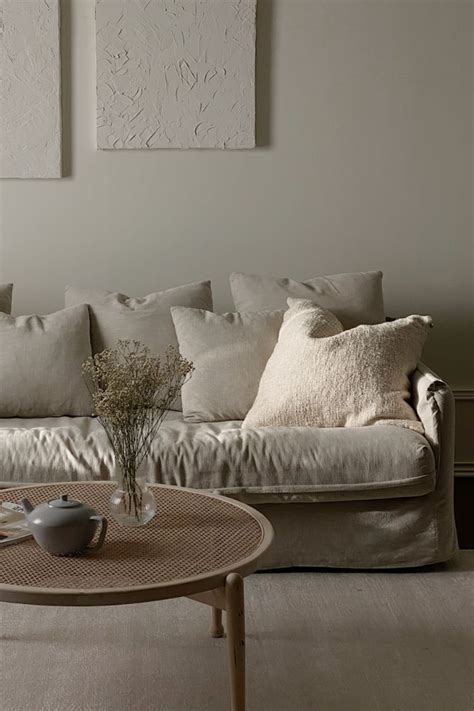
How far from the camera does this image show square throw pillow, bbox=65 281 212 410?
3744mm

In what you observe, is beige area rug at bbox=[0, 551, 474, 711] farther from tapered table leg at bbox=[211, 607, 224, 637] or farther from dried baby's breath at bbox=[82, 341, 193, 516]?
dried baby's breath at bbox=[82, 341, 193, 516]

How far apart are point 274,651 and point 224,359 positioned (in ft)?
4.40

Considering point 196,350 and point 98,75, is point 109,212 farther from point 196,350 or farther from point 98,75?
point 196,350

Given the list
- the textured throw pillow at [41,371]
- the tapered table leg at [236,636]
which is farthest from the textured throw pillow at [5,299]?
the tapered table leg at [236,636]

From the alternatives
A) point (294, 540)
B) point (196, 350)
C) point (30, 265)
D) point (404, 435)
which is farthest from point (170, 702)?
point (30, 265)

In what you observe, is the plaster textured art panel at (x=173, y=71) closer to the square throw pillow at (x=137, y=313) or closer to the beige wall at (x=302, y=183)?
the beige wall at (x=302, y=183)

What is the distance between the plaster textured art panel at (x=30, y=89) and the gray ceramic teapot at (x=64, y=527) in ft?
7.54

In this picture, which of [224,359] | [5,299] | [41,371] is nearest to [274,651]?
[224,359]

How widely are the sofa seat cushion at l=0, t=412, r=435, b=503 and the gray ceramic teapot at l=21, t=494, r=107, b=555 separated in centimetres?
85

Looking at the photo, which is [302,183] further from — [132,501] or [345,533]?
[132,501]

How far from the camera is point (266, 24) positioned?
412 cm

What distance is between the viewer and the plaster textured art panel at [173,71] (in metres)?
4.05

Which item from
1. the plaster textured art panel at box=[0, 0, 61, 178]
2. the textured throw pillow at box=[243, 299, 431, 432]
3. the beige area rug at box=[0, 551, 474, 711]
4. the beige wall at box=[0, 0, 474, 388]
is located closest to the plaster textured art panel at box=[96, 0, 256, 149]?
the beige wall at box=[0, 0, 474, 388]

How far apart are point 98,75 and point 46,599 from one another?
270 cm
